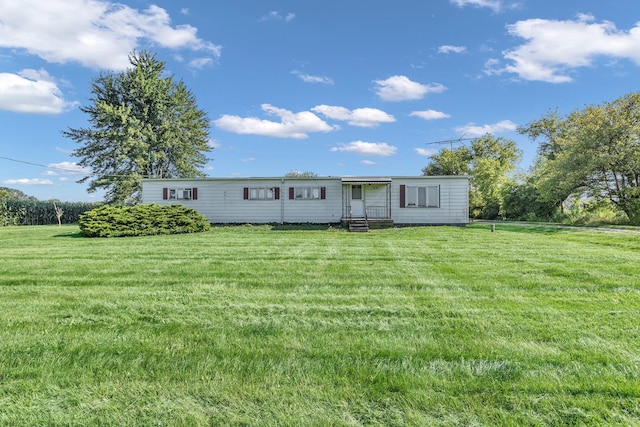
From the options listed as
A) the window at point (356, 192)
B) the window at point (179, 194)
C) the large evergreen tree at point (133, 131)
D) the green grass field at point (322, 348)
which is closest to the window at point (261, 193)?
the window at point (179, 194)

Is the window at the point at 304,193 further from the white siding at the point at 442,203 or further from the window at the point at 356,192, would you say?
the white siding at the point at 442,203

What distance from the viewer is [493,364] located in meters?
2.55

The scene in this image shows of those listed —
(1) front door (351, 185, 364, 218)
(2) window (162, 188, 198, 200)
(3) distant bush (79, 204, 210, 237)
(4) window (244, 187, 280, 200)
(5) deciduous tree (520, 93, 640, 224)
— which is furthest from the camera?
(2) window (162, 188, 198, 200)

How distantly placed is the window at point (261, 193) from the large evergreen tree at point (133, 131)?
1361 centimetres

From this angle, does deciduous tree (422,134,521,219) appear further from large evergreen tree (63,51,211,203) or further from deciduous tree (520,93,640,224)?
large evergreen tree (63,51,211,203)

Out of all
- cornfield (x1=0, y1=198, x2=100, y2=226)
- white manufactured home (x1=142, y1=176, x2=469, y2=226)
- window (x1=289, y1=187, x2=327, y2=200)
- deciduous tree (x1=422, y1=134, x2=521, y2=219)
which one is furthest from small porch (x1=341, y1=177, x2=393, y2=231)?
cornfield (x1=0, y1=198, x2=100, y2=226)

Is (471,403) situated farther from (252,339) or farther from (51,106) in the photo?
(51,106)

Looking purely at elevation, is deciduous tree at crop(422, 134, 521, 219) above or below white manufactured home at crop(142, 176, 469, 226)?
above

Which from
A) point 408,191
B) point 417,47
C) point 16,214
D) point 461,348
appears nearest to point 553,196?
point 408,191

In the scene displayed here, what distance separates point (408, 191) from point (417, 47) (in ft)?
30.0

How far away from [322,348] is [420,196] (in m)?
16.1

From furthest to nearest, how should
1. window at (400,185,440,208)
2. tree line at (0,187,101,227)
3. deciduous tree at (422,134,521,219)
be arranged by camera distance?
deciduous tree at (422,134,521,219)
tree line at (0,187,101,227)
window at (400,185,440,208)

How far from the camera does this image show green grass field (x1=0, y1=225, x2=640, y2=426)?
2.01 meters

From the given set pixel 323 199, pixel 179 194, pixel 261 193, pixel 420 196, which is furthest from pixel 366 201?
pixel 179 194
